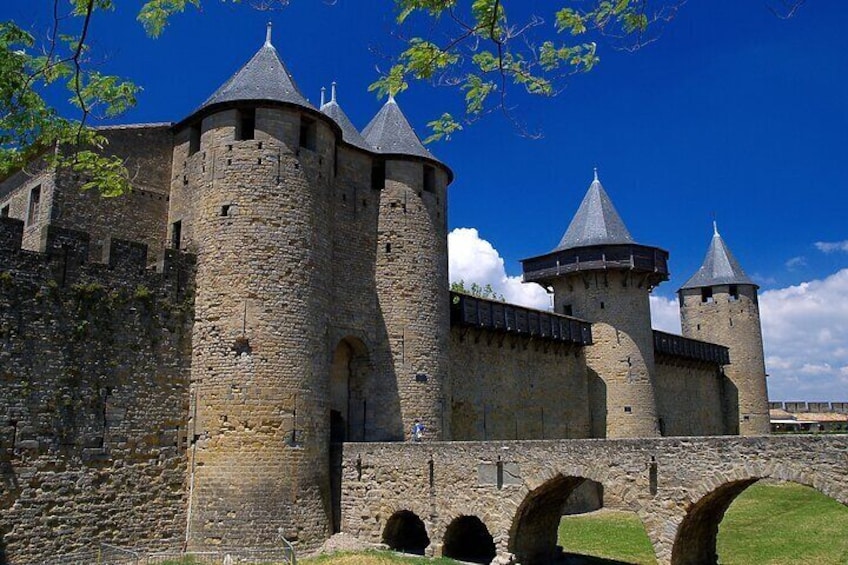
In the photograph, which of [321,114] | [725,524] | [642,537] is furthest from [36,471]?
[725,524]

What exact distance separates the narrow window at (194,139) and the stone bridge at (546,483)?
8652 mm

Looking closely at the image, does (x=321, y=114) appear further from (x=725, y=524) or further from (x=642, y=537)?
(x=725, y=524)

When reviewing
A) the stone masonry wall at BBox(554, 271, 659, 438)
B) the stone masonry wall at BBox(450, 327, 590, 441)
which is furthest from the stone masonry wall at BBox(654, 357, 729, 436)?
the stone masonry wall at BBox(450, 327, 590, 441)

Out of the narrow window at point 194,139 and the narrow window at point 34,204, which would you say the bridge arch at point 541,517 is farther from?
the narrow window at point 34,204

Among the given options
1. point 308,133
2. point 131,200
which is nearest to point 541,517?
point 308,133

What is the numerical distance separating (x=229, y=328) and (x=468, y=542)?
7855 millimetres

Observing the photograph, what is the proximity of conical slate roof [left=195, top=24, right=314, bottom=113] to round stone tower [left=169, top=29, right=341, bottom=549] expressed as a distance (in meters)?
0.06

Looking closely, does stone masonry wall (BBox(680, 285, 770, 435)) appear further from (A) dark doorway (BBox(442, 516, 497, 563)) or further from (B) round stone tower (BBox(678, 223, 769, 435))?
(A) dark doorway (BBox(442, 516, 497, 563))

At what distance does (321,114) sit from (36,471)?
34.8 ft

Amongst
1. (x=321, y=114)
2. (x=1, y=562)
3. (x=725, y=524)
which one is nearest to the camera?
(x=1, y=562)

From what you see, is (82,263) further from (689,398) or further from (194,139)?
(689,398)

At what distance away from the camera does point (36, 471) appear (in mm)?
14805

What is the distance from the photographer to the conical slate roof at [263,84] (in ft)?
61.5

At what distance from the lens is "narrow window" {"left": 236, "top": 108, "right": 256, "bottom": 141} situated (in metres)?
18.8
